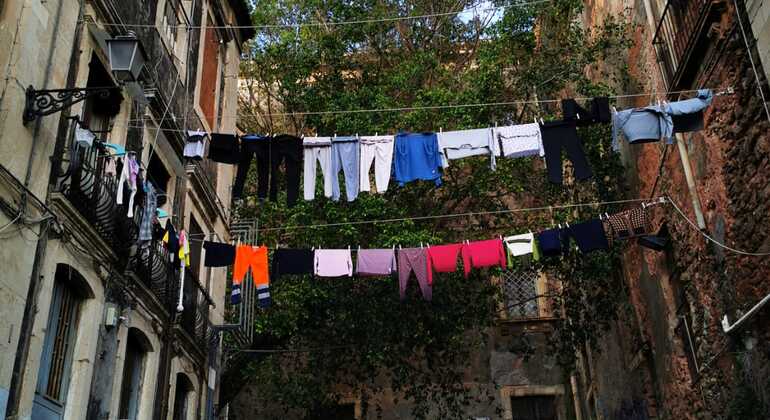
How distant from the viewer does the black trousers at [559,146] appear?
10.4 meters

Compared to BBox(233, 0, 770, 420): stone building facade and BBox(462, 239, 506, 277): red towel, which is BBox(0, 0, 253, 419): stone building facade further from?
BBox(233, 0, 770, 420): stone building facade

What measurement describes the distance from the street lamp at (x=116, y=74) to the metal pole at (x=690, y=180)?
8187 mm

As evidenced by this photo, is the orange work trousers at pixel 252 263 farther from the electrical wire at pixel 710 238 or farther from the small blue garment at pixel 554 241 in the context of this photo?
the electrical wire at pixel 710 238

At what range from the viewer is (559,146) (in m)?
10.6

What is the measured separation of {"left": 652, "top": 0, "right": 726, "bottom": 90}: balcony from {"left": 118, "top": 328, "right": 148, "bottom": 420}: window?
9.11 meters

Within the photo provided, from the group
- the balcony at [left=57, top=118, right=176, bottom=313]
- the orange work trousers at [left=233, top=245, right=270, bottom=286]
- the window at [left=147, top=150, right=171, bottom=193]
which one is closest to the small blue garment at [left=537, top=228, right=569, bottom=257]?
the orange work trousers at [left=233, top=245, right=270, bottom=286]

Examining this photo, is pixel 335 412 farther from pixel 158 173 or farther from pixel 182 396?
pixel 158 173

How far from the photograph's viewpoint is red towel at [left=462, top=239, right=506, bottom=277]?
12414 millimetres

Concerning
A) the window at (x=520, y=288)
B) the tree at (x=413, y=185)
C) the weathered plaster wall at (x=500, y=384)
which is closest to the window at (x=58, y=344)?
the tree at (x=413, y=185)

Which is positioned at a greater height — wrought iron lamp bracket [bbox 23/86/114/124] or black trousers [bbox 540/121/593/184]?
black trousers [bbox 540/121/593/184]

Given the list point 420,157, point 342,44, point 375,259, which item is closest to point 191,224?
point 375,259

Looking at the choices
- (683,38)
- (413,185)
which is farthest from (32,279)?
(413,185)

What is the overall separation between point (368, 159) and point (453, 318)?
645 cm

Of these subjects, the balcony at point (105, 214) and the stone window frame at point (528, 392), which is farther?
the stone window frame at point (528, 392)
